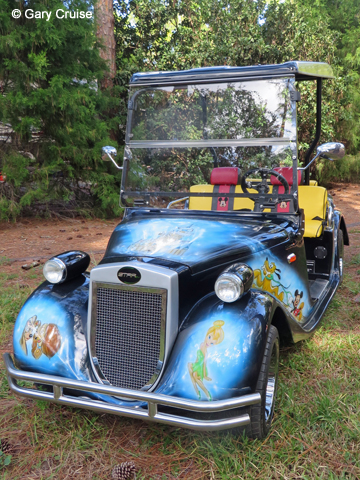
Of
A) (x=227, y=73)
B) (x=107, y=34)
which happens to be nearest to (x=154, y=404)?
(x=227, y=73)

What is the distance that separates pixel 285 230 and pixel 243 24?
7.70 meters

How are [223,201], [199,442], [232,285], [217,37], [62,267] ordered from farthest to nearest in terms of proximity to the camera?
1. [217,37]
2. [223,201]
3. [62,267]
4. [199,442]
5. [232,285]

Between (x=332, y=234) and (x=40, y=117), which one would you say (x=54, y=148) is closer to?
(x=40, y=117)

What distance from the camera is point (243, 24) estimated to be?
9.17 meters

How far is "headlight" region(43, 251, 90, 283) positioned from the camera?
2.61 m

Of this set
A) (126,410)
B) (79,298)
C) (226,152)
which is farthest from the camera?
(226,152)

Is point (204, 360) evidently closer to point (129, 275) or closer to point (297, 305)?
point (129, 275)

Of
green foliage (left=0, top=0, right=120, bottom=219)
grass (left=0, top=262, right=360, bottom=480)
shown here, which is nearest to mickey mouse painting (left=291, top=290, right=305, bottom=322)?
grass (left=0, top=262, right=360, bottom=480)

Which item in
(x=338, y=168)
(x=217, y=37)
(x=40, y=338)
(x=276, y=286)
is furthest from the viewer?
(x=338, y=168)

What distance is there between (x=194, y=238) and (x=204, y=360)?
2.74ft

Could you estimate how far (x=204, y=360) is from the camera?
203 centimetres

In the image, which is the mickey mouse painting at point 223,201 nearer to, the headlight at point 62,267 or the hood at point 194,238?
the hood at point 194,238

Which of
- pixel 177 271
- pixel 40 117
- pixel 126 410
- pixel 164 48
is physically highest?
pixel 164 48

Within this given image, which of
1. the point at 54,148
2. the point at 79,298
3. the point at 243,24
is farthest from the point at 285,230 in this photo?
the point at 243,24
